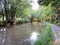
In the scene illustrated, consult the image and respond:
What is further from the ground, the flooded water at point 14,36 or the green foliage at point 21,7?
the green foliage at point 21,7

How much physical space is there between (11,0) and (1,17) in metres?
3.94

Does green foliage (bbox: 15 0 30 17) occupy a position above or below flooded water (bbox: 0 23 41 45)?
above

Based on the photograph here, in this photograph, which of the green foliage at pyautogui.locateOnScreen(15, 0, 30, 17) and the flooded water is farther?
the green foliage at pyautogui.locateOnScreen(15, 0, 30, 17)

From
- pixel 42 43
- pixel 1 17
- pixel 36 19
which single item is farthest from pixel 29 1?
pixel 42 43

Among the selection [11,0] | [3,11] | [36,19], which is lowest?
[36,19]

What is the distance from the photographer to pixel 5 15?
33500 millimetres

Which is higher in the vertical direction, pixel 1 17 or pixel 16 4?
pixel 16 4

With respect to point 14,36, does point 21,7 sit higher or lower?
higher

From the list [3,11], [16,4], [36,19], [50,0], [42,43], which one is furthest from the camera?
[36,19]

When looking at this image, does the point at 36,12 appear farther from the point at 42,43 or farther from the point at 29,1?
the point at 42,43

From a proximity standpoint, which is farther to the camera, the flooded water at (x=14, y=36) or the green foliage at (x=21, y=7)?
the green foliage at (x=21, y=7)

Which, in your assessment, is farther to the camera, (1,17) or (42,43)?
(1,17)

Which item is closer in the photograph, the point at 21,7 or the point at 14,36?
the point at 14,36

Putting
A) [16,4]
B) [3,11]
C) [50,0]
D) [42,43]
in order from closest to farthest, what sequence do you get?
[42,43] < [50,0] < [3,11] < [16,4]
